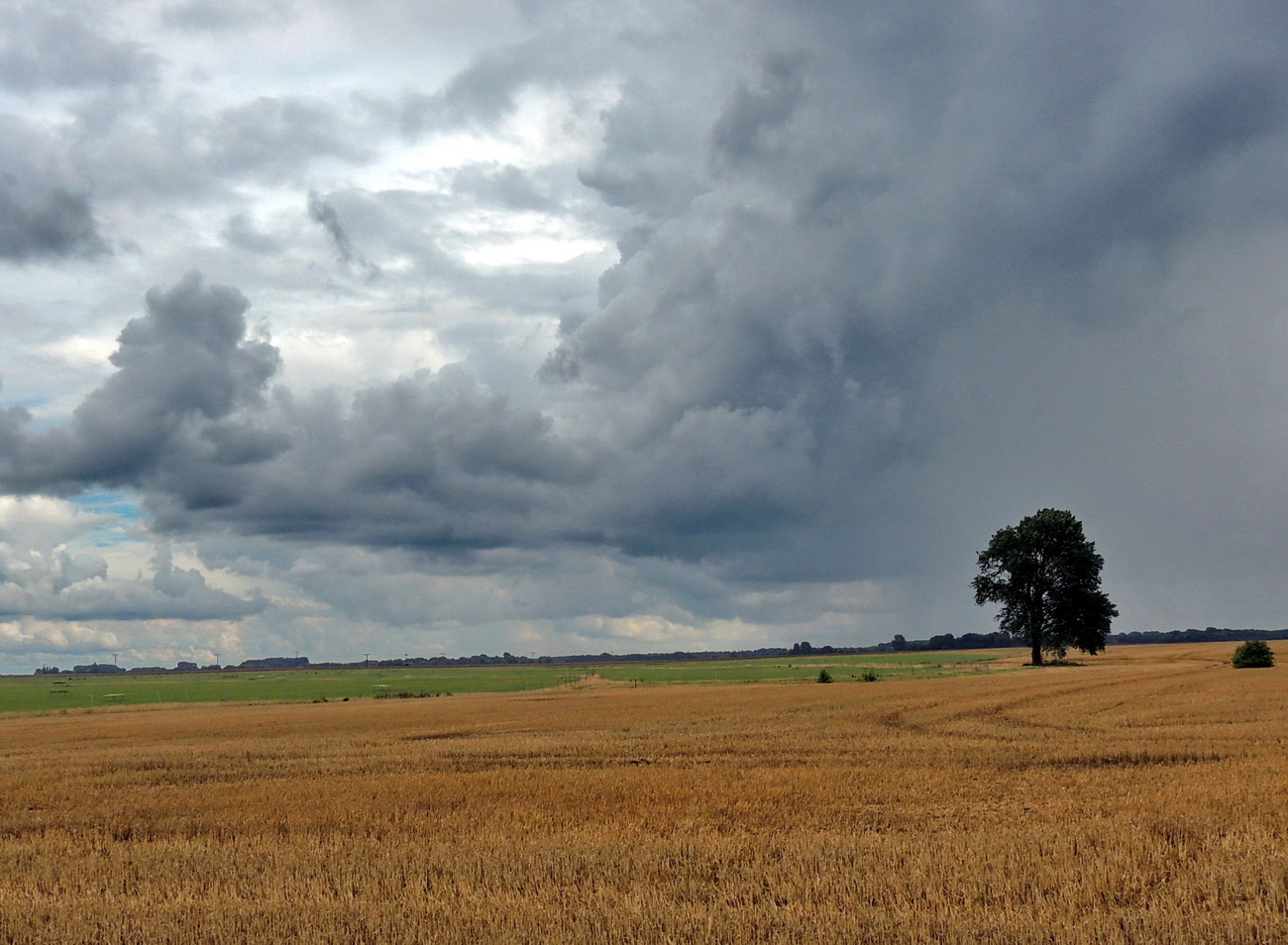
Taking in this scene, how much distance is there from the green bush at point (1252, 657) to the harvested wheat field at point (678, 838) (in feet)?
180

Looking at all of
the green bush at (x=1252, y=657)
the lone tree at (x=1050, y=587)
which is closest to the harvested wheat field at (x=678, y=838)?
the green bush at (x=1252, y=657)

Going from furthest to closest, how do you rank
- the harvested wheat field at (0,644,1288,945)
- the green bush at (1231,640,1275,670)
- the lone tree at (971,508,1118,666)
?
the lone tree at (971,508,1118,666)
the green bush at (1231,640,1275,670)
the harvested wheat field at (0,644,1288,945)

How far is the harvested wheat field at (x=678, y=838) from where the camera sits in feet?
36.6

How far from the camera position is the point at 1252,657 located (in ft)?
263

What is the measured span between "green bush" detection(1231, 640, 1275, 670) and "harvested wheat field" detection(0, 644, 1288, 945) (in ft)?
180

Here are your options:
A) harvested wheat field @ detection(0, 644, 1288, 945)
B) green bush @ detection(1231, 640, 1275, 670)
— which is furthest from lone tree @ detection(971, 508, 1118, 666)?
harvested wheat field @ detection(0, 644, 1288, 945)

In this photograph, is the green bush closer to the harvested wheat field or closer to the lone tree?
the lone tree

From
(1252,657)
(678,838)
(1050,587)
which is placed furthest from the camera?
(1050,587)

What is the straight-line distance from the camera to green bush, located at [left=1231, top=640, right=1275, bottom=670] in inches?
3140

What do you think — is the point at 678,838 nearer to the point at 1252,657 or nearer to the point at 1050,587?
the point at 1252,657

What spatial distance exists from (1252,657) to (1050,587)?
1063 inches

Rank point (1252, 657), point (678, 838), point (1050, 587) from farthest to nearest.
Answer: point (1050, 587) < point (1252, 657) < point (678, 838)

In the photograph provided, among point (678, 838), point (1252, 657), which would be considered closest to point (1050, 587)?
point (1252, 657)

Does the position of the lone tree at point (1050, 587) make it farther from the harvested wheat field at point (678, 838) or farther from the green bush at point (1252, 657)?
the harvested wheat field at point (678, 838)
